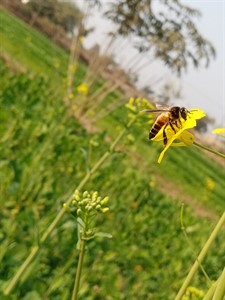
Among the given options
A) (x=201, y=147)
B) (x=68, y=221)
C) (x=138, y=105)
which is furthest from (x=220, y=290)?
(x=138, y=105)

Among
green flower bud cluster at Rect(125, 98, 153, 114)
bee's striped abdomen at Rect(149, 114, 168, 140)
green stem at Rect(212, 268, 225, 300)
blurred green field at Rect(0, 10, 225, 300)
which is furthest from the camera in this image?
blurred green field at Rect(0, 10, 225, 300)

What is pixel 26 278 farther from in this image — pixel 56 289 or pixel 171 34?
pixel 171 34

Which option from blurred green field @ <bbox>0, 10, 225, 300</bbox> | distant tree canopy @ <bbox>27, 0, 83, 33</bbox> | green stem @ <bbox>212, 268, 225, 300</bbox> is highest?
distant tree canopy @ <bbox>27, 0, 83, 33</bbox>

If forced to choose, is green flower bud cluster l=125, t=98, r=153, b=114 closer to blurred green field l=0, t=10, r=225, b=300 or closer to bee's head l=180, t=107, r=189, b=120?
blurred green field l=0, t=10, r=225, b=300

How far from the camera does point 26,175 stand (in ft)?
12.8

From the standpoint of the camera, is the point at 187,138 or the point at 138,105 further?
the point at 138,105

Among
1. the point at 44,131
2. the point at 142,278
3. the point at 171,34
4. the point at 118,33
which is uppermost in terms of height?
the point at 171,34

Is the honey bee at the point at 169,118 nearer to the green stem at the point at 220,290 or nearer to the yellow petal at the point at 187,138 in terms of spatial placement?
the yellow petal at the point at 187,138

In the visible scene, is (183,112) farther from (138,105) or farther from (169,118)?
(138,105)

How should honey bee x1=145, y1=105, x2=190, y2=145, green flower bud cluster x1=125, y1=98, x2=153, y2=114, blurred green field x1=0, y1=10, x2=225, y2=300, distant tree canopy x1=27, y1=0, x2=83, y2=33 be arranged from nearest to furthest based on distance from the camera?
honey bee x1=145, y1=105, x2=190, y2=145, green flower bud cluster x1=125, y1=98, x2=153, y2=114, blurred green field x1=0, y1=10, x2=225, y2=300, distant tree canopy x1=27, y1=0, x2=83, y2=33

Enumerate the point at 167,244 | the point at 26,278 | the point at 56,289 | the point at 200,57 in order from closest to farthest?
the point at 26,278 → the point at 56,289 → the point at 167,244 → the point at 200,57

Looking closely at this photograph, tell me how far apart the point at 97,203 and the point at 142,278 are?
3.06m

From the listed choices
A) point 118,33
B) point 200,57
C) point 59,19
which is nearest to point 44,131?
point 118,33

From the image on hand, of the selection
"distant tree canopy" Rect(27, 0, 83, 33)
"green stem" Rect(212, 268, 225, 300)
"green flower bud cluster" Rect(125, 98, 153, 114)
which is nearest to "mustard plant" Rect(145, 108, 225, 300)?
"green stem" Rect(212, 268, 225, 300)
